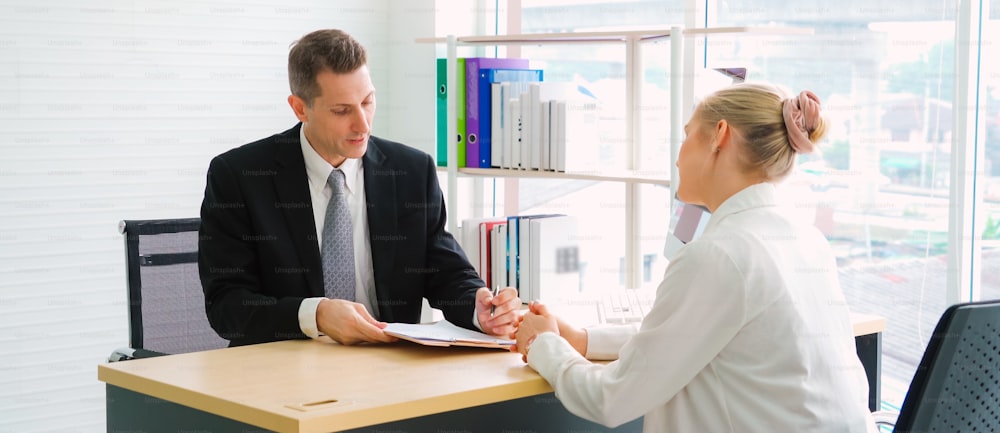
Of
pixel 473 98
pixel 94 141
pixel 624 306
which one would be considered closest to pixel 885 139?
pixel 624 306

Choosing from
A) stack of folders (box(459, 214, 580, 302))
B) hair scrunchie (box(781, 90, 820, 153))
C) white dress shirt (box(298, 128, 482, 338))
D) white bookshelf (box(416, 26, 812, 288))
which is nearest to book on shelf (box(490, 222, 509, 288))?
stack of folders (box(459, 214, 580, 302))

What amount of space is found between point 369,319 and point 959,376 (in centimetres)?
114

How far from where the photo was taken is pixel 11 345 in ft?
12.1

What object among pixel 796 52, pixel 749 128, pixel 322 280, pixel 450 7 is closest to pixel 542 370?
pixel 749 128

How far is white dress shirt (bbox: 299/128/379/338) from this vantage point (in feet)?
8.55

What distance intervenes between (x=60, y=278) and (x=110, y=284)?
7.2 inches

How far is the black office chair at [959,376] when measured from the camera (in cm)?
176

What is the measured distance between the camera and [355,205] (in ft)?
8.74

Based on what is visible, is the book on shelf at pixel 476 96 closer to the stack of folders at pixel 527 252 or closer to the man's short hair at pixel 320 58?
the stack of folders at pixel 527 252

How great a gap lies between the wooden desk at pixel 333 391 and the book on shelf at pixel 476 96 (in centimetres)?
159

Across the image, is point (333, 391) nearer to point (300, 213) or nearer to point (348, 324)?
point (348, 324)

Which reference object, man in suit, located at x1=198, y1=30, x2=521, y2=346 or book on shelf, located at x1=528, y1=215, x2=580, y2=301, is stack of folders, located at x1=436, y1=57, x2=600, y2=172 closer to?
book on shelf, located at x1=528, y1=215, x2=580, y2=301

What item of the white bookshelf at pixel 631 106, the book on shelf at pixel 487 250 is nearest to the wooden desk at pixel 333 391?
the white bookshelf at pixel 631 106

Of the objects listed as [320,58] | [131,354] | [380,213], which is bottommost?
[131,354]
